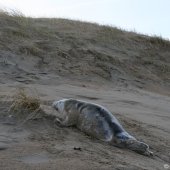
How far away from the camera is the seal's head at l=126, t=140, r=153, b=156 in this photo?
6043mm

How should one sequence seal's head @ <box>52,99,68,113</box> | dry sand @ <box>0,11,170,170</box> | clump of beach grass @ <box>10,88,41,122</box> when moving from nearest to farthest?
dry sand @ <box>0,11,170,170</box> < clump of beach grass @ <box>10,88,41,122</box> < seal's head @ <box>52,99,68,113</box>

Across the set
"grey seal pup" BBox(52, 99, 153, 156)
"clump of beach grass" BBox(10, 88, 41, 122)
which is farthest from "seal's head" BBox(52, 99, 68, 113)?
"clump of beach grass" BBox(10, 88, 41, 122)

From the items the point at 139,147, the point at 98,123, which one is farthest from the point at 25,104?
the point at 139,147

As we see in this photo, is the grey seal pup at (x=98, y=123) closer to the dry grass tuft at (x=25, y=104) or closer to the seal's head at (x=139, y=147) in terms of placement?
Result: the seal's head at (x=139, y=147)

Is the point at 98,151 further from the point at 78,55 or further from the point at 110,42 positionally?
the point at 110,42

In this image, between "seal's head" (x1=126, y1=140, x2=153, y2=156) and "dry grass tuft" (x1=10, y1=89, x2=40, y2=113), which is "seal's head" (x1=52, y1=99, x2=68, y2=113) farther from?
"seal's head" (x1=126, y1=140, x2=153, y2=156)

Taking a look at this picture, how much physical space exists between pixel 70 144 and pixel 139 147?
82 centimetres

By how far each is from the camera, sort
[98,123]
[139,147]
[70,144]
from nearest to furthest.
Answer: [70,144]
[139,147]
[98,123]

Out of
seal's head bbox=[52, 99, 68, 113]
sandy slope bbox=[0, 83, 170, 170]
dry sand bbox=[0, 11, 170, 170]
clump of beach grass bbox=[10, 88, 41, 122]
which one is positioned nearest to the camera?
sandy slope bbox=[0, 83, 170, 170]

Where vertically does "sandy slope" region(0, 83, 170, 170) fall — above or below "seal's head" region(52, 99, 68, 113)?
below

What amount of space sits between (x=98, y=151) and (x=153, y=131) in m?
1.79

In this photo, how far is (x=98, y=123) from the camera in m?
6.34

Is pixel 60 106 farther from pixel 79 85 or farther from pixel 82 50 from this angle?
pixel 82 50

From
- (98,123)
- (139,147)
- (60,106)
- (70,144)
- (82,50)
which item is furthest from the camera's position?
(82,50)
